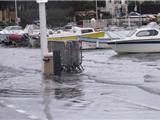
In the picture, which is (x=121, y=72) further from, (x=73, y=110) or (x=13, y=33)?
(x=13, y=33)

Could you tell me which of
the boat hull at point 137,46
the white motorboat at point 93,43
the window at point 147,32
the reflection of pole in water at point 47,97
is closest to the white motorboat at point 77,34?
the white motorboat at point 93,43

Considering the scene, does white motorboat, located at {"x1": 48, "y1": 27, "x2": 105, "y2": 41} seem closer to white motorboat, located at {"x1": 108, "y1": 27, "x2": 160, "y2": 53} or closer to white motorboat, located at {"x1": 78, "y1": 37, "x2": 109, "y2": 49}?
white motorboat, located at {"x1": 78, "y1": 37, "x2": 109, "y2": 49}

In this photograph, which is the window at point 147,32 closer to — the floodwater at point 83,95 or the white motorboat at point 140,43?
the white motorboat at point 140,43

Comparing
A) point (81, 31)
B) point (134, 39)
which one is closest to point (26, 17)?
point (81, 31)

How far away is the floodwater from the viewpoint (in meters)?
12.4

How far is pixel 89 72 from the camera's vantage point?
22.9 metres

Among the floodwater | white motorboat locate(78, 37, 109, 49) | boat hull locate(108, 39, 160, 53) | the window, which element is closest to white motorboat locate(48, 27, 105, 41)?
white motorboat locate(78, 37, 109, 49)

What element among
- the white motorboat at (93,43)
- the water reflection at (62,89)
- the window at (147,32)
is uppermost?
the window at (147,32)

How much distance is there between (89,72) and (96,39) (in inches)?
805

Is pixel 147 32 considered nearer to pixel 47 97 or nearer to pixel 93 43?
pixel 93 43

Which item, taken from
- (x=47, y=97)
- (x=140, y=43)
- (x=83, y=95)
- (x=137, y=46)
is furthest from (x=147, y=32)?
(x=47, y=97)

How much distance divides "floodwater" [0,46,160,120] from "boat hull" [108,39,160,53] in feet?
39.8

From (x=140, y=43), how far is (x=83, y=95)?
20722 millimetres

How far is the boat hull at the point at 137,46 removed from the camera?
35938 millimetres
